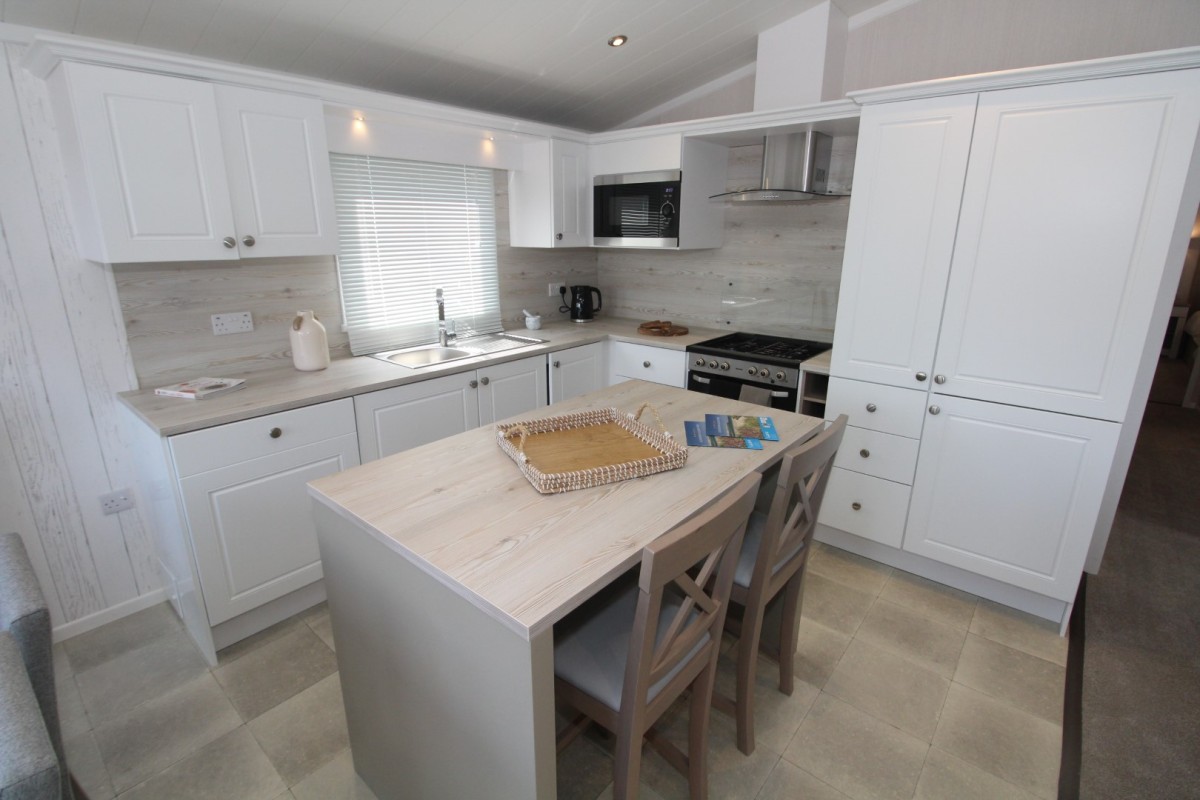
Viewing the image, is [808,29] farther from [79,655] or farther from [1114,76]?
[79,655]

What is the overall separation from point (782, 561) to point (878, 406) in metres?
1.20

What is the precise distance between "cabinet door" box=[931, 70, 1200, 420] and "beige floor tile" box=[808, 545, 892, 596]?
3.11ft

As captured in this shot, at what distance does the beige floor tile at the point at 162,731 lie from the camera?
169 cm

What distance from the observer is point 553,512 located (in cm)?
131

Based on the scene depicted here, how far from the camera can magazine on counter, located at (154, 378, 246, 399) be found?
2123 mm

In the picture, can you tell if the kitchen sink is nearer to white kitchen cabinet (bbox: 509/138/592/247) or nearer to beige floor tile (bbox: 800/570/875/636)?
white kitchen cabinet (bbox: 509/138/592/247)

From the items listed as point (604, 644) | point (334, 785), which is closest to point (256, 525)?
point (334, 785)

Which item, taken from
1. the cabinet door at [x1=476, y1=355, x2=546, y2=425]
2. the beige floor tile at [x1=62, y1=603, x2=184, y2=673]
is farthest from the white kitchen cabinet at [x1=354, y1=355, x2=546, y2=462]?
the beige floor tile at [x1=62, y1=603, x2=184, y2=673]

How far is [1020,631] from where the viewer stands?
7.43 ft

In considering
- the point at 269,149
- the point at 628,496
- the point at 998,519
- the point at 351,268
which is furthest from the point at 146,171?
the point at 998,519

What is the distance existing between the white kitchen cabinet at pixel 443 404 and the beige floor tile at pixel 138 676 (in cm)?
96

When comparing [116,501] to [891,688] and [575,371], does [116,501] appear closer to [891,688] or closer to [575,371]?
[575,371]

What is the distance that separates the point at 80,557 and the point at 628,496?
232 centimetres

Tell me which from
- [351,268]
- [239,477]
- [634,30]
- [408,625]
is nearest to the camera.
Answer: [408,625]
